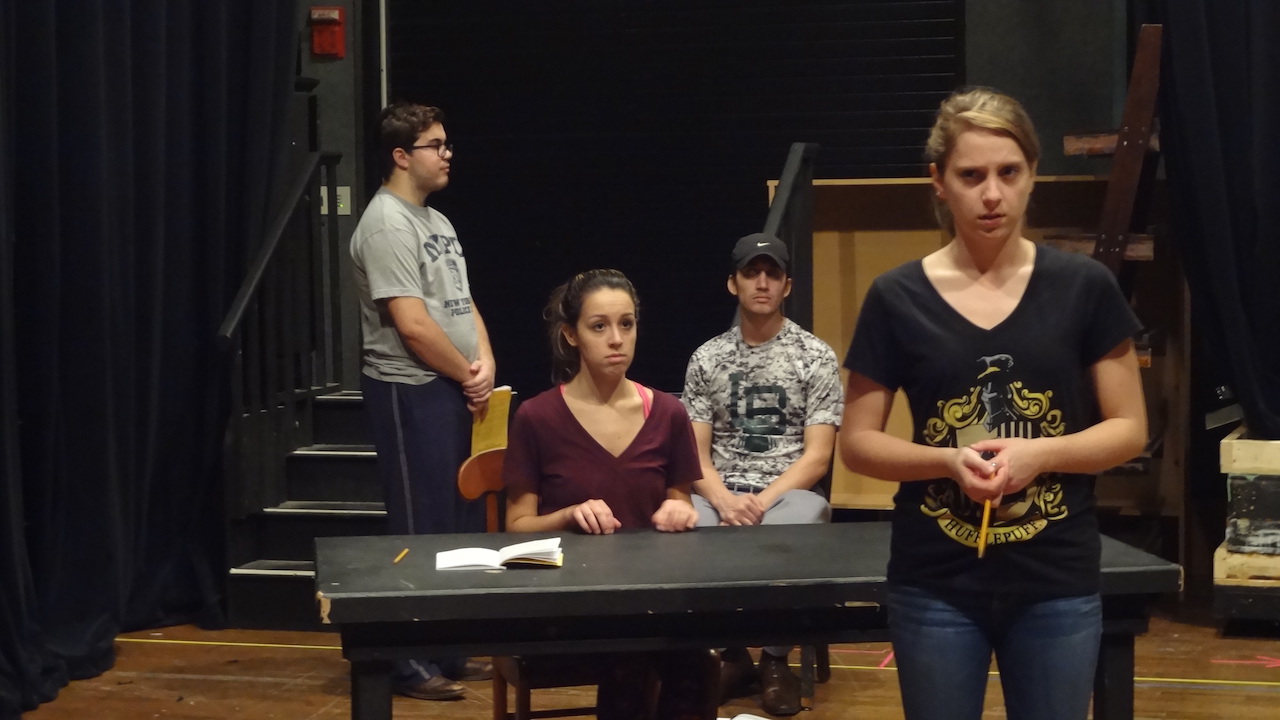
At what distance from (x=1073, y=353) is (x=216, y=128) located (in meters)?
3.66

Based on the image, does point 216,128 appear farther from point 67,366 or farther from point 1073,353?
point 1073,353

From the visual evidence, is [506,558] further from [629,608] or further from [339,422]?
[339,422]

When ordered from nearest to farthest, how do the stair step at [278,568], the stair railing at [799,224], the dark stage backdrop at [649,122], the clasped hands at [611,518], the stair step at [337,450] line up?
1. the clasped hands at [611,518]
2. the stair railing at [799,224]
3. the stair step at [278,568]
4. the stair step at [337,450]
5. the dark stage backdrop at [649,122]

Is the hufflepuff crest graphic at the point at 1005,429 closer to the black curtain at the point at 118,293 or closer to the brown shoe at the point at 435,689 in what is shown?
the brown shoe at the point at 435,689

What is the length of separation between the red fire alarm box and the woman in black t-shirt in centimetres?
447

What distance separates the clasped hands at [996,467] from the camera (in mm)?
1473

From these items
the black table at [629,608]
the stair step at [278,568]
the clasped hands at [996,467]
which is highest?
the clasped hands at [996,467]

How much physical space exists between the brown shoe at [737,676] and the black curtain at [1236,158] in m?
1.77

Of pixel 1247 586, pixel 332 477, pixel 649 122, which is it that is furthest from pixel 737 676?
pixel 649 122

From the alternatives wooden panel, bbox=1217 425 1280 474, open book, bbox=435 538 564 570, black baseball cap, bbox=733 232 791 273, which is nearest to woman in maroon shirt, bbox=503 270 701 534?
open book, bbox=435 538 564 570

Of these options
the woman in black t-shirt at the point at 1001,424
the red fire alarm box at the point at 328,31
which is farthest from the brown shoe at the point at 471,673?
the red fire alarm box at the point at 328,31

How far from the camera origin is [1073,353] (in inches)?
60.6

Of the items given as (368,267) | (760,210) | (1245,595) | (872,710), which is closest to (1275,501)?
(1245,595)

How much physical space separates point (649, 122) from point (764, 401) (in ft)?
7.60
